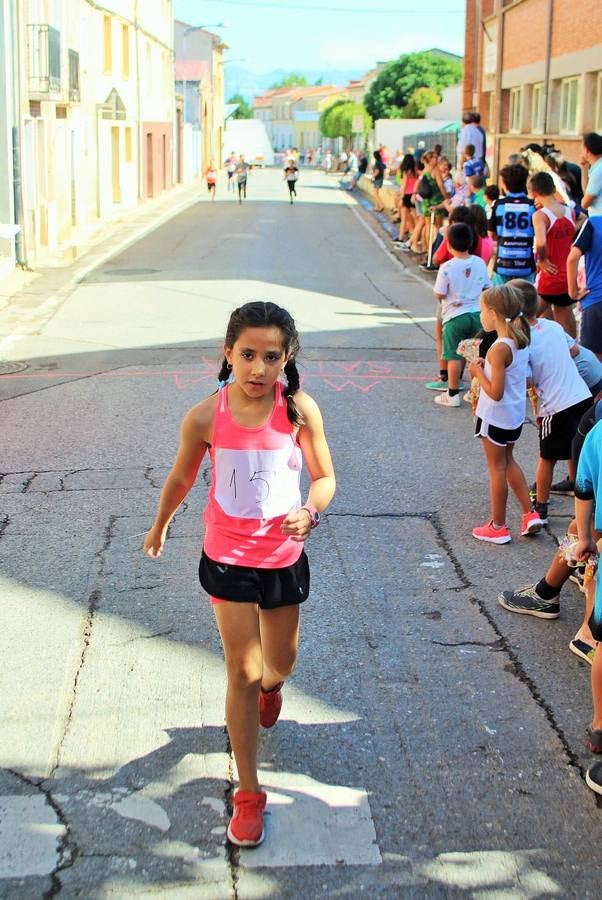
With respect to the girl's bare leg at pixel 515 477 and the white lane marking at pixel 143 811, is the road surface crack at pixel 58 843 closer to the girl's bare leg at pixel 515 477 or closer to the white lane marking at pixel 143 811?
the white lane marking at pixel 143 811

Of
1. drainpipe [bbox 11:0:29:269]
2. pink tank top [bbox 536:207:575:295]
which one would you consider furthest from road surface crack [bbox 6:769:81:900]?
drainpipe [bbox 11:0:29:269]

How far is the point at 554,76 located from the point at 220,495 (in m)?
22.9

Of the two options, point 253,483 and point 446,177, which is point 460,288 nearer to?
point 253,483

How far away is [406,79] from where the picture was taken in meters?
80.4

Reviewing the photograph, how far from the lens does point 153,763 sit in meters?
4.07

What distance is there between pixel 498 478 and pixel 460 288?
3375mm

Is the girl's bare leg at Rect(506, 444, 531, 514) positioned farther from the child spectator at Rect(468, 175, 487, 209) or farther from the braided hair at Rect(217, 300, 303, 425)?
the child spectator at Rect(468, 175, 487, 209)

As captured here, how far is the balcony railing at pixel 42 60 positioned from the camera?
22719 mm

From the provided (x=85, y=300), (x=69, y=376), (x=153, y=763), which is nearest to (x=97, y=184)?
(x=85, y=300)

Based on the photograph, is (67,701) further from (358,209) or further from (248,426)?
(358,209)

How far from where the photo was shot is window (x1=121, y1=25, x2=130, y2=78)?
37531mm

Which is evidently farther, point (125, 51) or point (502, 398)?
point (125, 51)

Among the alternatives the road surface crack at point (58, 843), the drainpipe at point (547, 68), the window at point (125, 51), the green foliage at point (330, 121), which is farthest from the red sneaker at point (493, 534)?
the green foliage at point (330, 121)

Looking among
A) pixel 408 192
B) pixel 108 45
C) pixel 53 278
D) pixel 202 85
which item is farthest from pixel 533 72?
pixel 202 85
